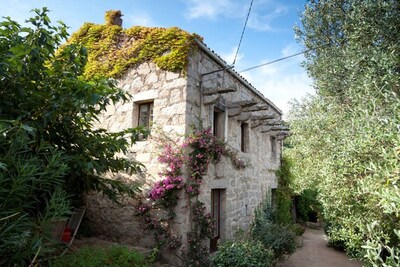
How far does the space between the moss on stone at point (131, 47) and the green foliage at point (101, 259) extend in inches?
145

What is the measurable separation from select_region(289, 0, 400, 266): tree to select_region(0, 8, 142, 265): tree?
2947 millimetres

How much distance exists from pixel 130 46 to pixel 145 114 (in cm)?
177

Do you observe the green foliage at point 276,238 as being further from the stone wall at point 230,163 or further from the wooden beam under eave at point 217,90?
the wooden beam under eave at point 217,90

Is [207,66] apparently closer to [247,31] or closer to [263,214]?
[247,31]

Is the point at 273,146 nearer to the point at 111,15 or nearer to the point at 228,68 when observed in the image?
the point at 228,68

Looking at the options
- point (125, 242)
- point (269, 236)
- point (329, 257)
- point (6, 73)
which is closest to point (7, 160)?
point (6, 73)

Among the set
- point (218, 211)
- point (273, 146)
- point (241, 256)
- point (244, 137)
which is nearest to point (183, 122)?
point (218, 211)

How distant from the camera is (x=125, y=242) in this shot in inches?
217

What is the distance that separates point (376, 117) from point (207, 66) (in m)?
4.11

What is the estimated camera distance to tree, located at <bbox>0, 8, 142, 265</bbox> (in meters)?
2.62

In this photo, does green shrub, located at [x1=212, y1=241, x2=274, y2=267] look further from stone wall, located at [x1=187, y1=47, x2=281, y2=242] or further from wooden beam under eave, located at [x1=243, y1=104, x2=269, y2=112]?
wooden beam under eave, located at [x1=243, y1=104, x2=269, y2=112]

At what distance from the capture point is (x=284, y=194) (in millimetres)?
10453

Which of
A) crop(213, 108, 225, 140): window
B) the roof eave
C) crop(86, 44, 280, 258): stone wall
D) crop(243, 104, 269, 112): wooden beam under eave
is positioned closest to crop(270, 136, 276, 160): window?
the roof eave

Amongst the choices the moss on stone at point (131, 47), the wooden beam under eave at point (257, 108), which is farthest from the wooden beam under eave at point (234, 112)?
the moss on stone at point (131, 47)
